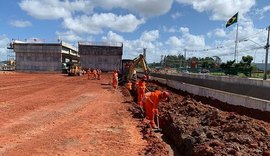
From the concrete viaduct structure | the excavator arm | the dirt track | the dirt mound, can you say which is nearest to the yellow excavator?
the excavator arm

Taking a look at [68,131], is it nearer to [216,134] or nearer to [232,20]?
[216,134]

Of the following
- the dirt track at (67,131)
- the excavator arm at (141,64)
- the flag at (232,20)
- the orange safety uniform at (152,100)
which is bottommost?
the dirt track at (67,131)

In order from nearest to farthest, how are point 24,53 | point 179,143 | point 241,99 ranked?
point 179,143 < point 241,99 < point 24,53

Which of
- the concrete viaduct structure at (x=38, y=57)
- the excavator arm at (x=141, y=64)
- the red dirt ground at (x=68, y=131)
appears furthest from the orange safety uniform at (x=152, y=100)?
the concrete viaduct structure at (x=38, y=57)

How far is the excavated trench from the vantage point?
8.45 metres

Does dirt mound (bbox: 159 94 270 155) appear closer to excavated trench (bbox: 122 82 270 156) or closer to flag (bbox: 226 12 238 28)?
excavated trench (bbox: 122 82 270 156)

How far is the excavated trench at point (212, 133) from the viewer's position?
8.45 meters

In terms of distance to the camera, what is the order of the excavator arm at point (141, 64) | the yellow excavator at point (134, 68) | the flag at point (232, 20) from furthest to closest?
the flag at point (232, 20), the yellow excavator at point (134, 68), the excavator arm at point (141, 64)

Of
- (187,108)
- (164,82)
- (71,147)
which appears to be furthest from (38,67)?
(71,147)

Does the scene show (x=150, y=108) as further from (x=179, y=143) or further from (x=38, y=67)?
(x=38, y=67)

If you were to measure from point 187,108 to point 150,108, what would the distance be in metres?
3.58

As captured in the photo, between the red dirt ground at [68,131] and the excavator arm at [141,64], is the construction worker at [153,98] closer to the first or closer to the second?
the red dirt ground at [68,131]

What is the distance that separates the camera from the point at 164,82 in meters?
36.2

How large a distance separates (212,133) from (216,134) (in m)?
0.11
